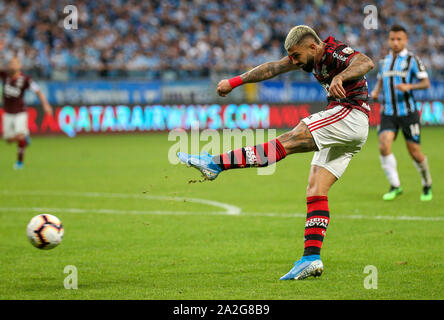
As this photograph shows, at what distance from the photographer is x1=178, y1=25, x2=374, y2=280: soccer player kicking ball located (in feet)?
19.8

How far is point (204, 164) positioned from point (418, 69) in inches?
256

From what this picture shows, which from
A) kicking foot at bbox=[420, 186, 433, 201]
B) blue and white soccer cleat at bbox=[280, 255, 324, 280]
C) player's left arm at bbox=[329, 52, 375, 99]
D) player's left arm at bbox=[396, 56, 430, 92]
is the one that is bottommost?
blue and white soccer cleat at bbox=[280, 255, 324, 280]

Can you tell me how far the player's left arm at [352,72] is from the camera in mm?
5677

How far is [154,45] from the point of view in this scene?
30031 millimetres

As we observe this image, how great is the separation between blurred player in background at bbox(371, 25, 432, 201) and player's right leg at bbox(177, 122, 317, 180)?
18.6 ft

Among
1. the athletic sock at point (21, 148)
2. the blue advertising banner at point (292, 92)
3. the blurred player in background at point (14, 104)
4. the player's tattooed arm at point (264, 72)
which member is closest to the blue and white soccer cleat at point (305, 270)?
the player's tattooed arm at point (264, 72)

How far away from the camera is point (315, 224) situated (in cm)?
639

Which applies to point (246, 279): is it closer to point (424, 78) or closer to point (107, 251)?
point (107, 251)

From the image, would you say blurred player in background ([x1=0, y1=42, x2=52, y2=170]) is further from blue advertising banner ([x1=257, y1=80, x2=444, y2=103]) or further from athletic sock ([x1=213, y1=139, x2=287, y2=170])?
athletic sock ([x1=213, y1=139, x2=287, y2=170])

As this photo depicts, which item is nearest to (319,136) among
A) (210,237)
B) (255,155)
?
(255,155)

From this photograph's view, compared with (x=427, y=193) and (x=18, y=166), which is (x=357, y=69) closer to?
(x=427, y=193)

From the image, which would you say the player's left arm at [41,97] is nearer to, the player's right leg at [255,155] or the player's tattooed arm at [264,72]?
the player's tattooed arm at [264,72]

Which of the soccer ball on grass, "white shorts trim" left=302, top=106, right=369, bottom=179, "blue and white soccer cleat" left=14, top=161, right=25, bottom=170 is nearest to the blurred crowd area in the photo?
"blue and white soccer cleat" left=14, top=161, right=25, bottom=170

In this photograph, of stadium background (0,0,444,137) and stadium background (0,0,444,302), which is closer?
stadium background (0,0,444,302)
